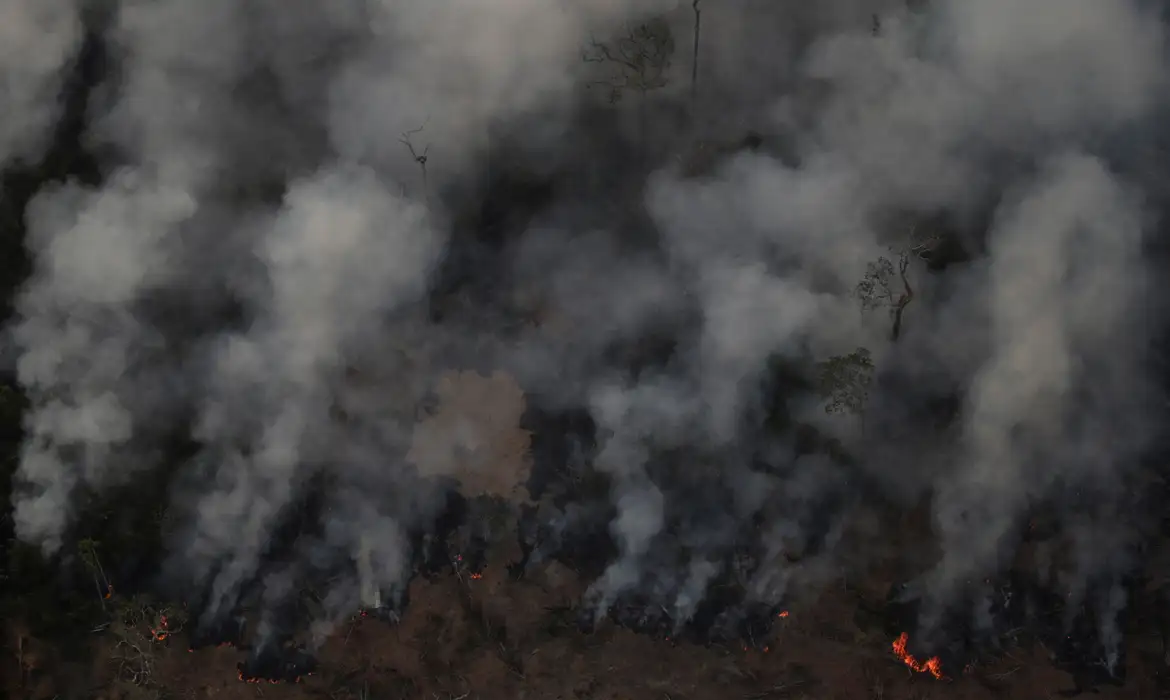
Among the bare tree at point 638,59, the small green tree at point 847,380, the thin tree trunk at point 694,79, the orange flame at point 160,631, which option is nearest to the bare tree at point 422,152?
the bare tree at point 638,59

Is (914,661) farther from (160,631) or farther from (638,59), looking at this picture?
→ (160,631)

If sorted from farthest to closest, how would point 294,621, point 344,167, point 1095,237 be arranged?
point 344,167, point 294,621, point 1095,237

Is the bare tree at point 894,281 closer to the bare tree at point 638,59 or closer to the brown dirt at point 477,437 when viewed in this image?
A: the bare tree at point 638,59

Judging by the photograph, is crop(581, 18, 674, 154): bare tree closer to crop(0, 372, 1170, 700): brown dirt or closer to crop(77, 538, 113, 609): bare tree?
crop(0, 372, 1170, 700): brown dirt

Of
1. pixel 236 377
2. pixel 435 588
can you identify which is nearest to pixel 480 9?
pixel 236 377

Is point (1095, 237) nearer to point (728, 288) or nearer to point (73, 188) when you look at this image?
point (728, 288)

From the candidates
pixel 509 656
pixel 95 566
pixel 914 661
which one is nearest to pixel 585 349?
pixel 509 656

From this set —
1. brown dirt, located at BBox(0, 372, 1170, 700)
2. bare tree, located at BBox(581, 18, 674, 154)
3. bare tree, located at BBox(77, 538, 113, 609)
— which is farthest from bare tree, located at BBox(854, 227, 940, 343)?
bare tree, located at BBox(77, 538, 113, 609)
